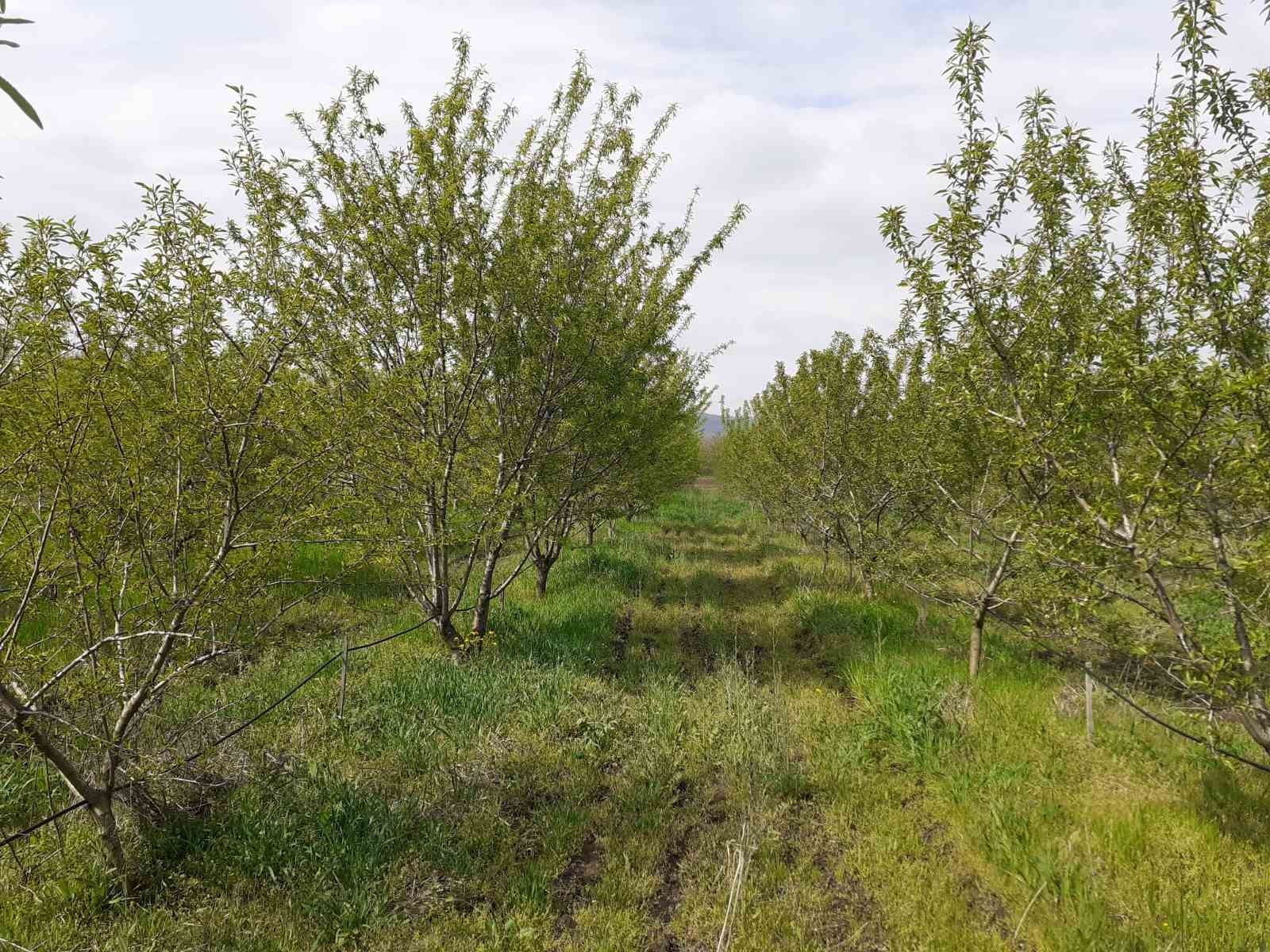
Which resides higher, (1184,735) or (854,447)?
(854,447)

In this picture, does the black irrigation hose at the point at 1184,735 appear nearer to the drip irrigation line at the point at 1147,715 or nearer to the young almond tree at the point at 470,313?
the drip irrigation line at the point at 1147,715

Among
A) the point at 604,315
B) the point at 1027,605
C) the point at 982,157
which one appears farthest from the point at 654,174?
the point at 1027,605

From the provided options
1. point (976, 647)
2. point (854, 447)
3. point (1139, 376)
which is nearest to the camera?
point (1139, 376)

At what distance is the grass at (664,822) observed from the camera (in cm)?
373

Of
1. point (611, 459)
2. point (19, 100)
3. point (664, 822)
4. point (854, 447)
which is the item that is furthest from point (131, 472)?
point (854, 447)

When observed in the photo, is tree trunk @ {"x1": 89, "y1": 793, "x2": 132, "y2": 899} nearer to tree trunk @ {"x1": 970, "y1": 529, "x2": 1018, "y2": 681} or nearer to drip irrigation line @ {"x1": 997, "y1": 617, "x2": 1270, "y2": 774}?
drip irrigation line @ {"x1": 997, "y1": 617, "x2": 1270, "y2": 774}

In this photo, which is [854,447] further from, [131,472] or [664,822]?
[131,472]

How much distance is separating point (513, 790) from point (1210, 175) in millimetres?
6913

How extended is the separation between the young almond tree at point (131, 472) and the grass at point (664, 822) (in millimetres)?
772

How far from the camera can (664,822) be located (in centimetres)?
499

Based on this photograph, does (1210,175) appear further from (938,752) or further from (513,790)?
(513,790)

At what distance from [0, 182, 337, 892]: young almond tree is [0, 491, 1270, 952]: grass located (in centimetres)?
77

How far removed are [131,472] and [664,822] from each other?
15.6ft

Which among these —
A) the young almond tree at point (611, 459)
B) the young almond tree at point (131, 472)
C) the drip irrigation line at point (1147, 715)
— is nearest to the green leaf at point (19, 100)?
the young almond tree at point (131, 472)
